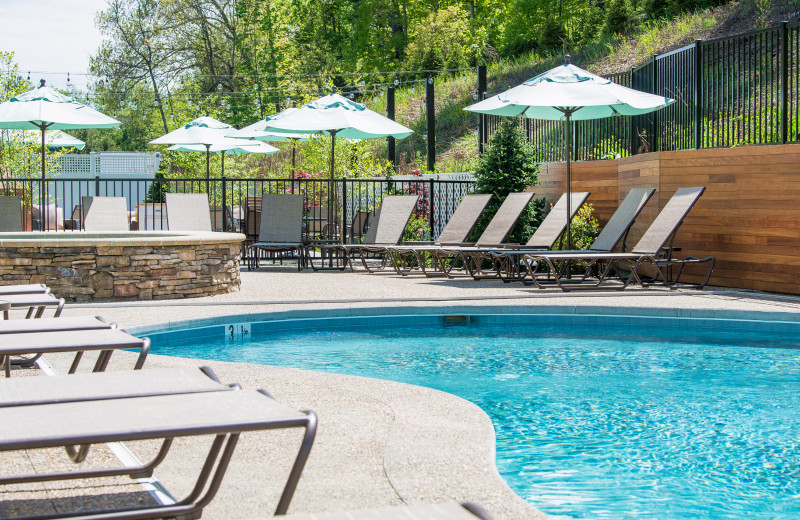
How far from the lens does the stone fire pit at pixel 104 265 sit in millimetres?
8406

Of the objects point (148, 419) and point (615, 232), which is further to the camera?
point (615, 232)

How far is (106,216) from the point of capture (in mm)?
12016

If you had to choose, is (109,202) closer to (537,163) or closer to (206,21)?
(537,163)

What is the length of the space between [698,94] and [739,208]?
65.8 inches

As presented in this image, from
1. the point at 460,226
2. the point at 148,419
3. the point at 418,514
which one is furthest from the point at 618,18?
the point at 418,514

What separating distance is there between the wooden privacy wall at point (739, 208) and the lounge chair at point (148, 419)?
8.16 m

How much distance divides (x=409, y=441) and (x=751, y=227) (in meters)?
7.43

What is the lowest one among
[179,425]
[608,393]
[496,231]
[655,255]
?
[608,393]

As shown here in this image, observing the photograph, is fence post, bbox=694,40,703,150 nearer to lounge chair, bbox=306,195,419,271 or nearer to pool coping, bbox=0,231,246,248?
lounge chair, bbox=306,195,419,271

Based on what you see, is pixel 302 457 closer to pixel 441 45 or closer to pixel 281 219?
pixel 281 219

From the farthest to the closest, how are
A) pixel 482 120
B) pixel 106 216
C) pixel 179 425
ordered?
pixel 482 120, pixel 106 216, pixel 179 425

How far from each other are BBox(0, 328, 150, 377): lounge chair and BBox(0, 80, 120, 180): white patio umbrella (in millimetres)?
9139

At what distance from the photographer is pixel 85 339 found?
3320mm

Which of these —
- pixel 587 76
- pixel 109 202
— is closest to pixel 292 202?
pixel 109 202
